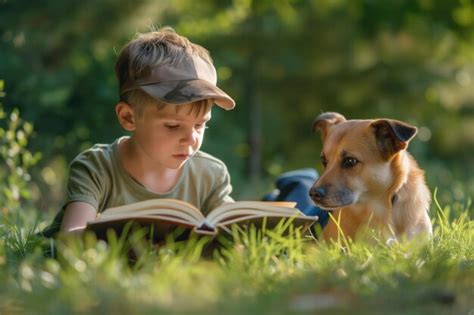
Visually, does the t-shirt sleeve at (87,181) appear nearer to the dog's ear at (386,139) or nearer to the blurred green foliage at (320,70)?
the dog's ear at (386,139)

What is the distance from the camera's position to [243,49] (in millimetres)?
11461

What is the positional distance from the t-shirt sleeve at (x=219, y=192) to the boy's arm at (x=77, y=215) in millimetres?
801

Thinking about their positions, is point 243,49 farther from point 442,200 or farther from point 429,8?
point 442,200

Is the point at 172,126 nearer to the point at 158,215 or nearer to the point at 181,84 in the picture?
the point at 181,84

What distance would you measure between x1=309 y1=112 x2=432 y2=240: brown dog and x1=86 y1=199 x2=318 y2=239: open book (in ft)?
3.21

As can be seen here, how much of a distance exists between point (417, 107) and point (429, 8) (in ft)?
4.41

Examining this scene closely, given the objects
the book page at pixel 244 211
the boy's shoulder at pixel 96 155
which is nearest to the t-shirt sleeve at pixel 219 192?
the boy's shoulder at pixel 96 155

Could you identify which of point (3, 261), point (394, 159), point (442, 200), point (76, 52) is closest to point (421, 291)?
point (3, 261)

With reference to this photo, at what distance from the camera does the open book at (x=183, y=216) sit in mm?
3109

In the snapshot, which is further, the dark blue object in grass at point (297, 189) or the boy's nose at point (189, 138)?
the dark blue object in grass at point (297, 189)

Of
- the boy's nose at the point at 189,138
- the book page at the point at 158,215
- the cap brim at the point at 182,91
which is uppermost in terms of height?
the cap brim at the point at 182,91

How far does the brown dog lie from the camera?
168 inches

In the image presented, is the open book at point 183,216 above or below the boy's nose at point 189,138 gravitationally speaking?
below

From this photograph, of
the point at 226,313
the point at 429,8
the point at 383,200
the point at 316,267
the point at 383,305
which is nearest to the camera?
the point at 226,313
